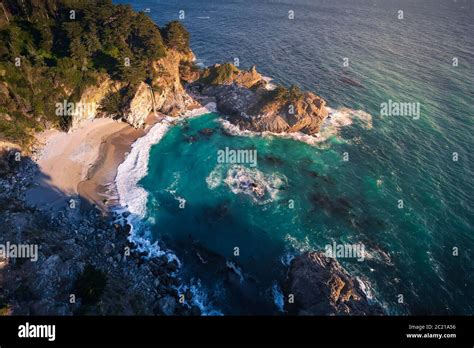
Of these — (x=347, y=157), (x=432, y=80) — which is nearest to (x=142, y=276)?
(x=347, y=157)

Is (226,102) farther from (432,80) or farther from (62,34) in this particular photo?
(432,80)

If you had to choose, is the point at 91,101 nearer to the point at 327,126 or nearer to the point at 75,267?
the point at 75,267

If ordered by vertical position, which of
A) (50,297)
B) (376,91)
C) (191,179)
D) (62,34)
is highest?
(62,34)

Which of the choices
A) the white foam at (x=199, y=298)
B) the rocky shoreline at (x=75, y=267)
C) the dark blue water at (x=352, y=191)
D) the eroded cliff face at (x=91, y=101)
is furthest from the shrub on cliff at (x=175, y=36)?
the white foam at (x=199, y=298)

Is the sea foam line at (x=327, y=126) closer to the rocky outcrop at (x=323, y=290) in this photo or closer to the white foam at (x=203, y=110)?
the white foam at (x=203, y=110)

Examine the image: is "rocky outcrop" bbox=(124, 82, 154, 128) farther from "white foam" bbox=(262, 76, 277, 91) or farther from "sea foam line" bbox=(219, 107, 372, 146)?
"white foam" bbox=(262, 76, 277, 91)
